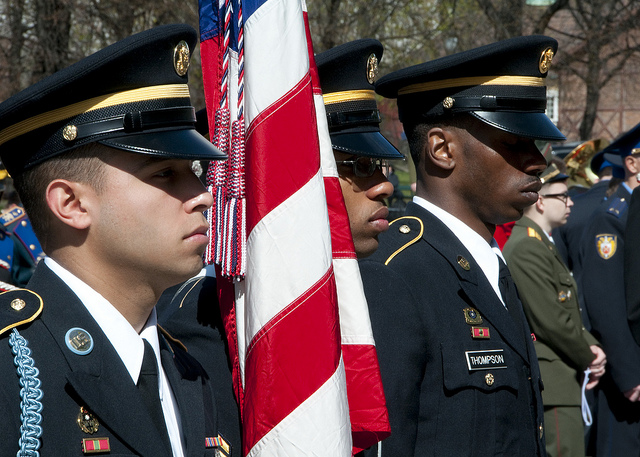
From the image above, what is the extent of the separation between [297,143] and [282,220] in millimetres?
214

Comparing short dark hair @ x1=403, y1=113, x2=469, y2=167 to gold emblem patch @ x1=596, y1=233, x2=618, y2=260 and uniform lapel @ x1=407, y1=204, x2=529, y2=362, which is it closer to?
uniform lapel @ x1=407, y1=204, x2=529, y2=362

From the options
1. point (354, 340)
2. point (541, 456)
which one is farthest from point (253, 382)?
point (541, 456)

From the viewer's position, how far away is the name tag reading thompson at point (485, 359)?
2.68 metres

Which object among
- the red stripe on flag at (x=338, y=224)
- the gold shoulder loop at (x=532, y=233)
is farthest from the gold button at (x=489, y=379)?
the gold shoulder loop at (x=532, y=233)

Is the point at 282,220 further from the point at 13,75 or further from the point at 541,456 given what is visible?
the point at 13,75

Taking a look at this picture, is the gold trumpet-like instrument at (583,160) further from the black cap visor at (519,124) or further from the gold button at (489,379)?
the gold button at (489,379)

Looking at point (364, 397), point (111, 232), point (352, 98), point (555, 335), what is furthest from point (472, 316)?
point (555, 335)

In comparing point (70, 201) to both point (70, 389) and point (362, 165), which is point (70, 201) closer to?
point (70, 389)

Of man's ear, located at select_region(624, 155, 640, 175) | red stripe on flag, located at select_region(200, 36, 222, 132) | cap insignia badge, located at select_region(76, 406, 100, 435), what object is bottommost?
cap insignia badge, located at select_region(76, 406, 100, 435)

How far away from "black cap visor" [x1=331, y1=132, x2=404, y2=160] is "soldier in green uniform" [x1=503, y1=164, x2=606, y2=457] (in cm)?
253

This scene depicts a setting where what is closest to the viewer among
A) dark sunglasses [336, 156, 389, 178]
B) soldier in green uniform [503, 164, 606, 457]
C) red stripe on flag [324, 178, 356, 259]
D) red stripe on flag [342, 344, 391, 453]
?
red stripe on flag [342, 344, 391, 453]

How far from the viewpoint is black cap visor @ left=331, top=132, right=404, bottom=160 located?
289 cm

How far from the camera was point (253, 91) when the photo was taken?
2135 millimetres

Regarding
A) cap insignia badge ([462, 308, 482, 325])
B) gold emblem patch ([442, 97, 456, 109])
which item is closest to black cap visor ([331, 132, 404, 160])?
gold emblem patch ([442, 97, 456, 109])
